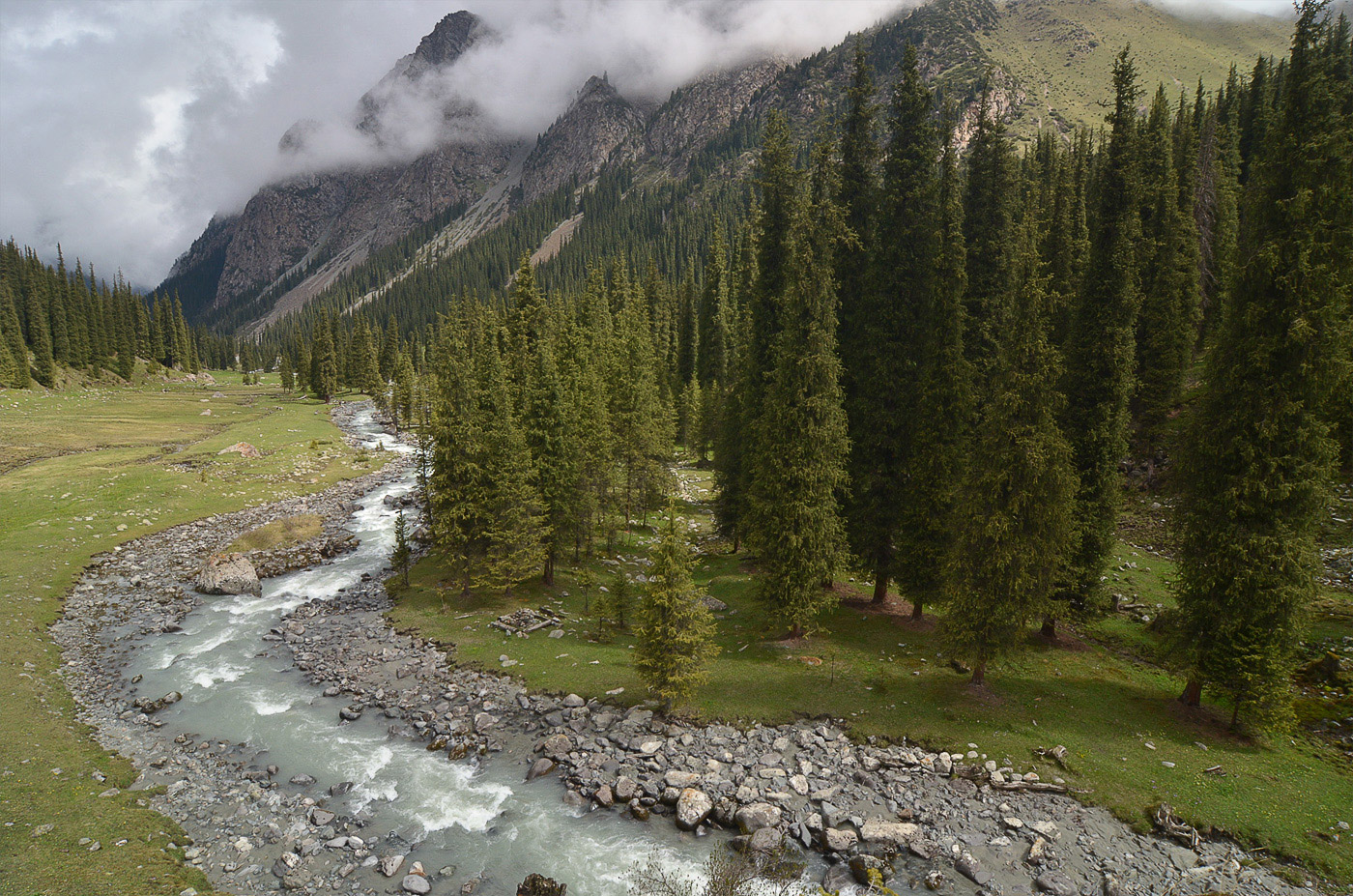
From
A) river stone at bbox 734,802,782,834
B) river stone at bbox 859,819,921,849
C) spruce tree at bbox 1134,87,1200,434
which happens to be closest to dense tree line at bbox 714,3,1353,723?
river stone at bbox 859,819,921,849

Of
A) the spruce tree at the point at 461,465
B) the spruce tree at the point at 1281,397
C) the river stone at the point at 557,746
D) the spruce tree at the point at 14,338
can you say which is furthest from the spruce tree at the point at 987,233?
the spruce tree at the point at 14,338

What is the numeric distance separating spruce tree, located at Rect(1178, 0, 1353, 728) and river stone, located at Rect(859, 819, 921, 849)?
10.9 meters

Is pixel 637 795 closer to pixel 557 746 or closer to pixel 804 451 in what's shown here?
pixel 557 746

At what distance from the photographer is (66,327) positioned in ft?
349

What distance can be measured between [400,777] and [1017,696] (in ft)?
70.2

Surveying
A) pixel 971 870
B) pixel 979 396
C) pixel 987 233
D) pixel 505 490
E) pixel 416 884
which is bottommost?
pixel 416 884

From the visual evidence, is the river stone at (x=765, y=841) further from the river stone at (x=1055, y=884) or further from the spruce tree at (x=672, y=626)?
the river stone at (x=1055, y=884)

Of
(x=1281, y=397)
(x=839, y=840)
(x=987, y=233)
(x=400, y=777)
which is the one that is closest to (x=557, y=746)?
(x=400, y=777)

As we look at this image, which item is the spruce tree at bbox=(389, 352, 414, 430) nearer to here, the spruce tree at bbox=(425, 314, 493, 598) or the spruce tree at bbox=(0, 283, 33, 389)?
the spruce tree at bbox=(0, 283, 33, 389)

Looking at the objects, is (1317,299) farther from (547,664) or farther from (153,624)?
(153,624)

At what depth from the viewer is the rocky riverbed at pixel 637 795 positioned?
592 inches

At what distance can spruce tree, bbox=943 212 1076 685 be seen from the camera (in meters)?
20.0

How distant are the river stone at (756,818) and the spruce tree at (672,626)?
4.84 metres

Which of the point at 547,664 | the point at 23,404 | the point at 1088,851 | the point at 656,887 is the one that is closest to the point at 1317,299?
the point at 1088,851
